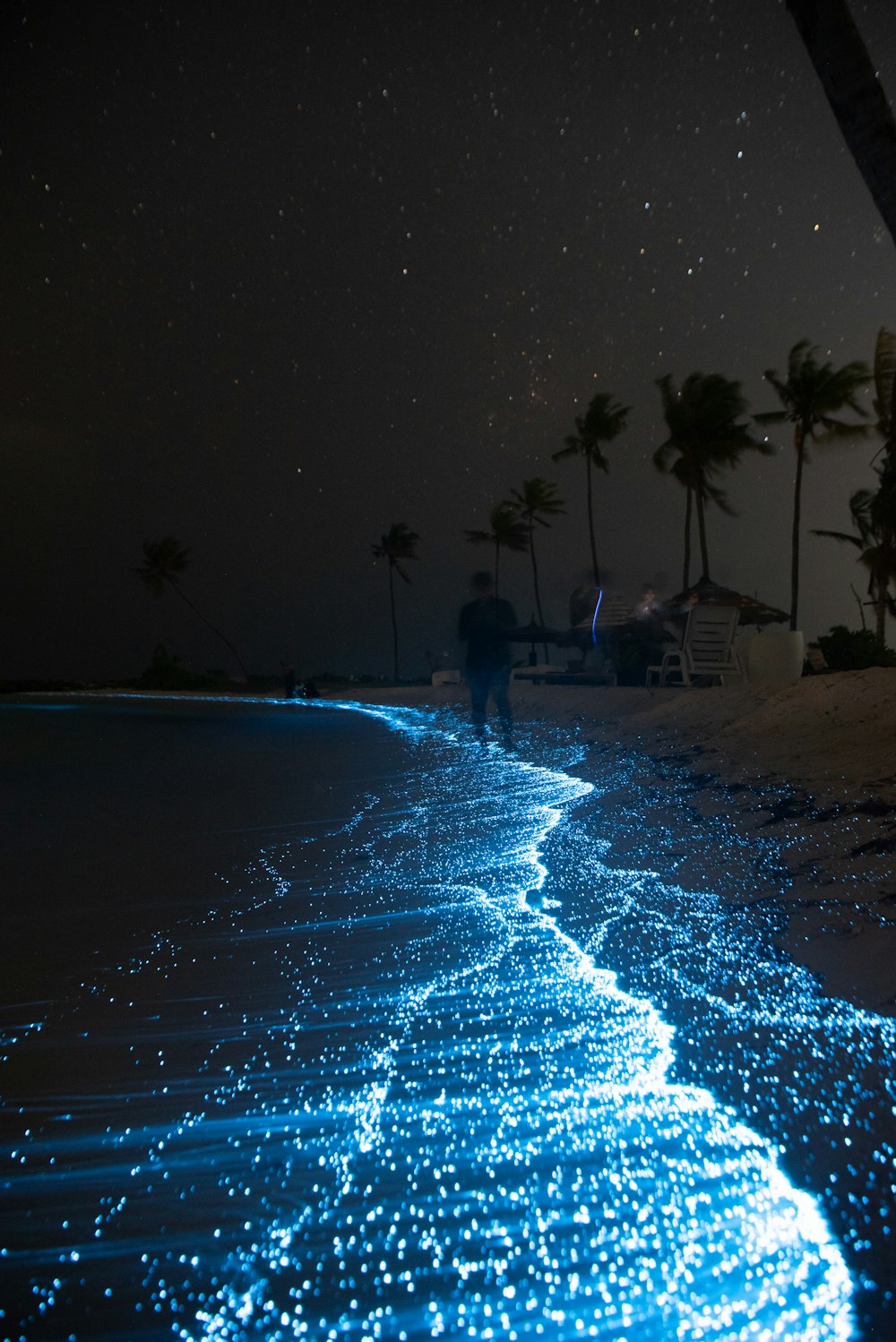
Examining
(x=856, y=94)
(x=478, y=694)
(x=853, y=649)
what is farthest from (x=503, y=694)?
(x=853, y=649)

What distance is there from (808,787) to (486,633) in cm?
522

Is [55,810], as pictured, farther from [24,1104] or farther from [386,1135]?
[386,1135]

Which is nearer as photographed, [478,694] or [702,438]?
[478,694]

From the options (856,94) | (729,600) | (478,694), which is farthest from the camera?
(729,600)

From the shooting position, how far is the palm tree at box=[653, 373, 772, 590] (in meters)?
34.3

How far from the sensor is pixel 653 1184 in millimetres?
1314

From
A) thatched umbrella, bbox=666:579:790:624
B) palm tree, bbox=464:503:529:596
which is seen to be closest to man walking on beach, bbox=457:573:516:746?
thatched umbrella, bbox=666:579:790:624

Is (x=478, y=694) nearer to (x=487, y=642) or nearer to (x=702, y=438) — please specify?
(x=487, y=642)

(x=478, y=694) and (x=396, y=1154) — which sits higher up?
(x=478, y=694)

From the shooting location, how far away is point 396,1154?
55.8 inches

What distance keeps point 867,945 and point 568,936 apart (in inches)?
31.8

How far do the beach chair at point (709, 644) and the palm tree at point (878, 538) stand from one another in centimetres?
1203

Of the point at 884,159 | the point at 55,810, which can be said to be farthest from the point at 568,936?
the point at 884,159

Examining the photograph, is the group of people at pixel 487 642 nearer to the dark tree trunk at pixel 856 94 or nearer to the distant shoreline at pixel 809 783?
the distant shoreline at pixel 809 783
